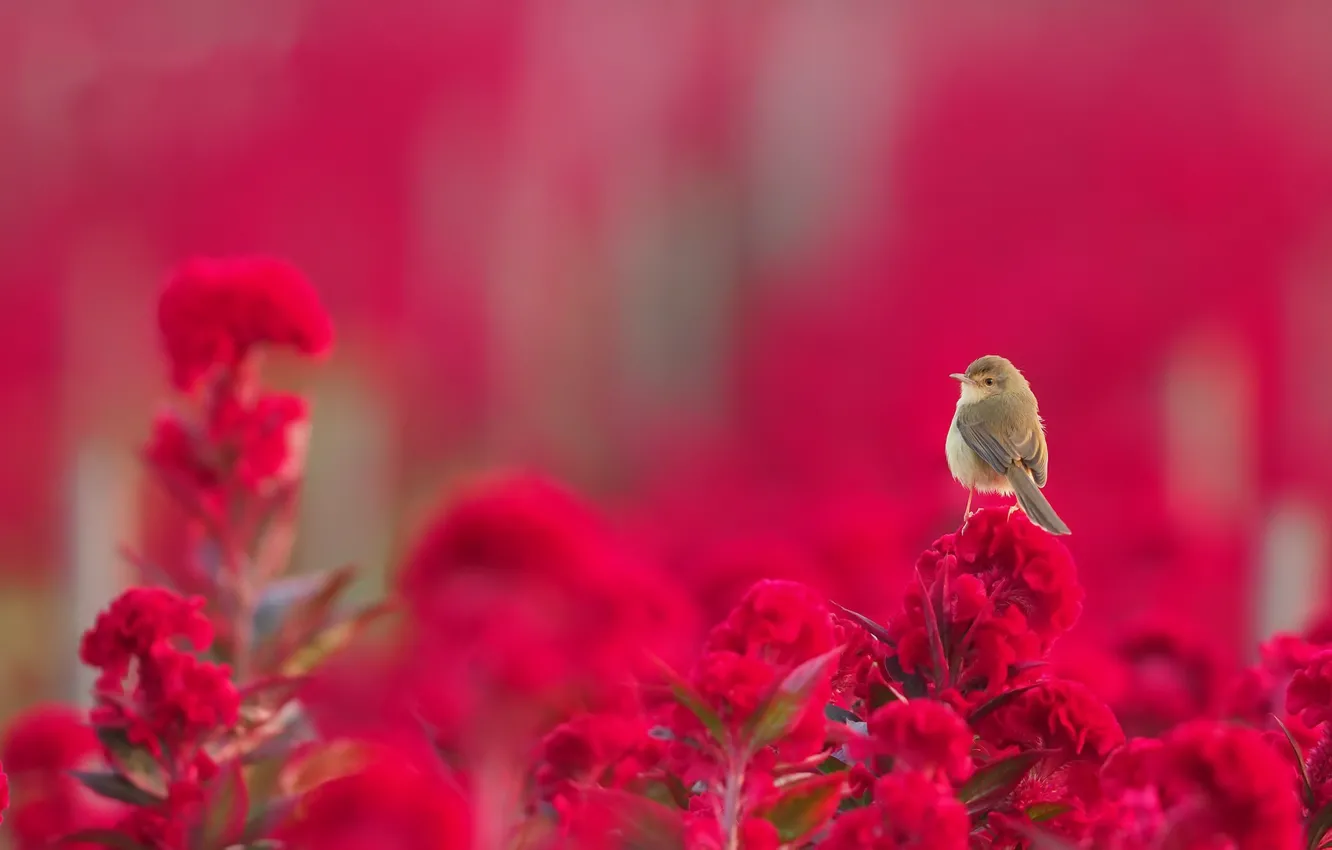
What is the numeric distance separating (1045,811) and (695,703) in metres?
0.20

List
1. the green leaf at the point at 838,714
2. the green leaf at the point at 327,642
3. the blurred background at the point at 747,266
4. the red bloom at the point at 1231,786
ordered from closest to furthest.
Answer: the red bloom at the point at 1231,786 → the green leaf at the point at 838,714 → the green leaf at the point at 327,642 → the blurred background at the point at 747,266

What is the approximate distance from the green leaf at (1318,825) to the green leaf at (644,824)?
1.04 ft

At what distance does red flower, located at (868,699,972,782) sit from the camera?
0.70 metres

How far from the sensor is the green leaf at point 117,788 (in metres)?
0.95

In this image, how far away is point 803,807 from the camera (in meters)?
0.75

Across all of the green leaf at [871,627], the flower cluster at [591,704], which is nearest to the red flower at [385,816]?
the flower cluster at [591,704]

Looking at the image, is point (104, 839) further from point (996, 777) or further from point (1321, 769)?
point (1321, 769)

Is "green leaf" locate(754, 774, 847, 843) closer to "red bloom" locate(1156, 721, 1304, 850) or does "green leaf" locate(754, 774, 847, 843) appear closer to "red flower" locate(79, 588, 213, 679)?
"red bloom" locate(1156, 721, 1304, 850)

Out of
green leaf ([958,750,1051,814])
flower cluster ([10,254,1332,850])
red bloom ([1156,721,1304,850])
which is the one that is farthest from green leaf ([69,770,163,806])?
red bloom ([1156,721,1304,850])

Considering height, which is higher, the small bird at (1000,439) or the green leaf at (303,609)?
the small bird at (1000,439)

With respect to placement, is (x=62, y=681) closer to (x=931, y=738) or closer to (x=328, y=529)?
(x=328, y=529)

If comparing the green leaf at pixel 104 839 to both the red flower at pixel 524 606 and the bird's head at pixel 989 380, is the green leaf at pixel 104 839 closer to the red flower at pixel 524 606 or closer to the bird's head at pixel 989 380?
the red flower at pixel 524 606

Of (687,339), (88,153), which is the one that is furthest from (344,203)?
(687,339)

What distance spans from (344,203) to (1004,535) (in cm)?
279
